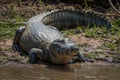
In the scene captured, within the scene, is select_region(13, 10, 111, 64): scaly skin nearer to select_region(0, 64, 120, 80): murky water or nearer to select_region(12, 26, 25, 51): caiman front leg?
select_region(12, 26, 25, 51): caiman front leg

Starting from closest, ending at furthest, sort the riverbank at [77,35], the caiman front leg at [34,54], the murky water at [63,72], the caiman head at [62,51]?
the murky water at [63,72], the caiman head at [62,51], the caiman front leg at [34,54], the riverbank at [77,35]

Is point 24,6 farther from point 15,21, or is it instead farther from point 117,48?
point 117,48

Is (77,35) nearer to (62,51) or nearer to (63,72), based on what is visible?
(62,51)

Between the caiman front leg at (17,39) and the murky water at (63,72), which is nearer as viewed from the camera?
the murky water at (63,72)

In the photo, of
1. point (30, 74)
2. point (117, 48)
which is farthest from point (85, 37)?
point (30, 74)

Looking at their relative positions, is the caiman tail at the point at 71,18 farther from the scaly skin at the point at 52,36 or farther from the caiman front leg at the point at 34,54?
the caiman front leg at the point at 34,54

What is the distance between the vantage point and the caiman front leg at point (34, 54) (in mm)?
7074

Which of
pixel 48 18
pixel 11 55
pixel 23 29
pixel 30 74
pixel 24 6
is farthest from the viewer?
pixel 24 6

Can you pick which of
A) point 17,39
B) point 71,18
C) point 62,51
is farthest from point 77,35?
point 62,51

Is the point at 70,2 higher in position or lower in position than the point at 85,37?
higher

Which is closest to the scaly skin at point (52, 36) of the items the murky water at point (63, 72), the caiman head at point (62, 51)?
the caiman head at point (62, 51)

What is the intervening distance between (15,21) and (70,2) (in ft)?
6.62

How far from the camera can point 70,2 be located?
10.6 metres

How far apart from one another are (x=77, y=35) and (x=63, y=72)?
198cm
